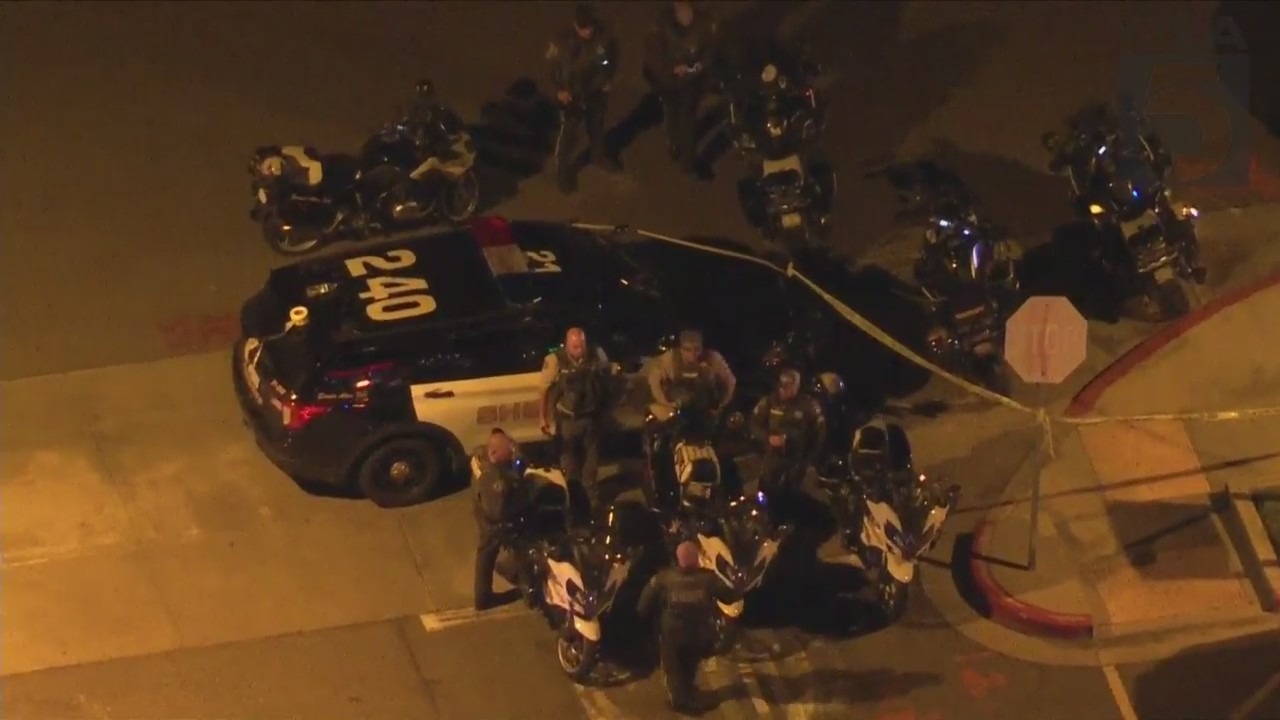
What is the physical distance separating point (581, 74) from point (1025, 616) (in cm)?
617

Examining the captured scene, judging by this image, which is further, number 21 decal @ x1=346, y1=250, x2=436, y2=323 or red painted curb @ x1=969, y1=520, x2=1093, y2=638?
number 21 decal @ x1=346, y1=250, x2=436, y2=323

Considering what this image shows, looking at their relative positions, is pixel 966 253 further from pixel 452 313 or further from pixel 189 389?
pixel 189 389

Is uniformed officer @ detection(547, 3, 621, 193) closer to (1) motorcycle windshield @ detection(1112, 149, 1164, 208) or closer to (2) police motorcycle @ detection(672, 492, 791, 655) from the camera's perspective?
(1) motorcycle windshield @ detection(1112, 149, 1164, 208)

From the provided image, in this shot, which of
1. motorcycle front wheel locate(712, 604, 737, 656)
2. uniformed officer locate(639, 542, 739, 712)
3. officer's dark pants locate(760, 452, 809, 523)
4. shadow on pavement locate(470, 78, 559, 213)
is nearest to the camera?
uniformed officer locate(639, 542, 739, 712)

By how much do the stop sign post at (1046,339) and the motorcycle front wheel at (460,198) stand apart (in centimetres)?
557

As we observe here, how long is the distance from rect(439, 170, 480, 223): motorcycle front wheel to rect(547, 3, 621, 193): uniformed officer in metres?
0.92

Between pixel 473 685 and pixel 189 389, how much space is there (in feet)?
12.6

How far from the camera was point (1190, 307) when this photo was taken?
15.0 meters

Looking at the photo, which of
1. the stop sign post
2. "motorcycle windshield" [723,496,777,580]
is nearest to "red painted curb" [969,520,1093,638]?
the stop sign post

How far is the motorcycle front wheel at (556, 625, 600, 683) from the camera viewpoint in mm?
11422

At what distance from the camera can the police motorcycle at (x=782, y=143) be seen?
590 inches

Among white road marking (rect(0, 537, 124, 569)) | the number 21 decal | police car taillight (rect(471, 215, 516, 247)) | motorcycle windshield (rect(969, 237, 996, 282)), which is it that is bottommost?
white road marking (rect(0, 537, 124, 569))

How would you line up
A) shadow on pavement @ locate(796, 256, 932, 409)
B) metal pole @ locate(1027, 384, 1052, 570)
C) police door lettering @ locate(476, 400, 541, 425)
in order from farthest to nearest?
shadow on pavement @ locate(796, 256, 932, 409)
police door lettering @ locate(476, 400, 541, 425)
metal pole @ locate(1027, 384, 1052, 570)

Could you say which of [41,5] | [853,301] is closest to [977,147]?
[853,301]
